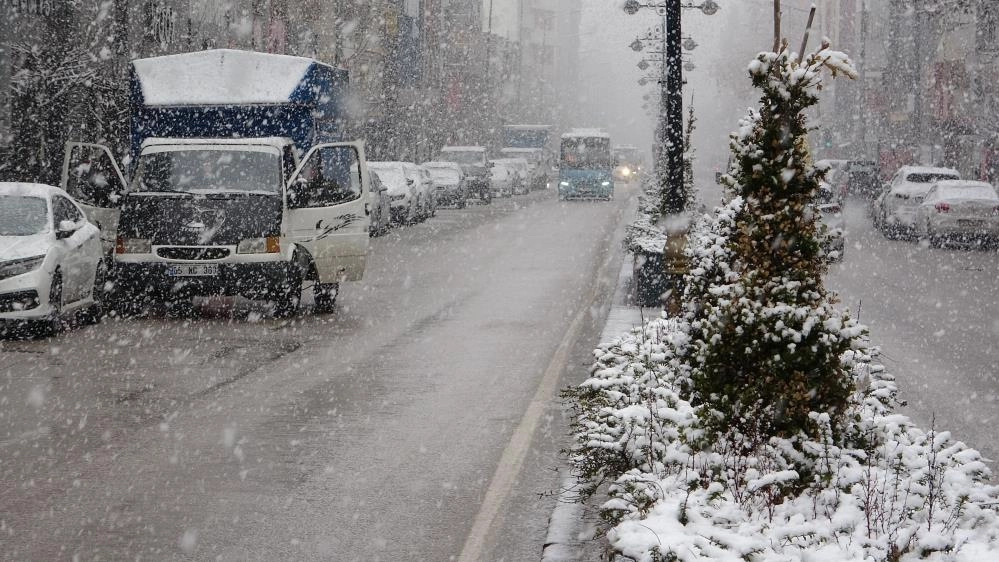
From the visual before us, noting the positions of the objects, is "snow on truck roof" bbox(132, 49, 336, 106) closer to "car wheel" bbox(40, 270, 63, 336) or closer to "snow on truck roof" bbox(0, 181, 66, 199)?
"snow on truck roof" bbox(0, 181, 66, 199)

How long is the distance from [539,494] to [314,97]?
37.3 feet

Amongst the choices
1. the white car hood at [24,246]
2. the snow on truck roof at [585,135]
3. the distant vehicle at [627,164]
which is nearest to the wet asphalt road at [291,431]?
the white car hood at [24,246]

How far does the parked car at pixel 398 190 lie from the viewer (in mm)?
34719

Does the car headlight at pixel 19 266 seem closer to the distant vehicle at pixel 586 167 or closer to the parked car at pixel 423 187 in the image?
the parked car at pixel 423 187

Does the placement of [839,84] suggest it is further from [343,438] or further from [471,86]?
[343,438]

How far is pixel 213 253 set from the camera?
50.1 feet

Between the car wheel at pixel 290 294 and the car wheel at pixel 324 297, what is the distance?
27 centimetres

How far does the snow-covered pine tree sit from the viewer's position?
6629 millimetres

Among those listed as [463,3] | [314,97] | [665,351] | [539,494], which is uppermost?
[463,3]

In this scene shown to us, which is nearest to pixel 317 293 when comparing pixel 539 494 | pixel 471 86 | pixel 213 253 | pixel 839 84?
pixel 213 253

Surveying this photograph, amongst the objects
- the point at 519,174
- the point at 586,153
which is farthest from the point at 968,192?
the point at 519,174

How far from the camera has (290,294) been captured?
51.9 ft

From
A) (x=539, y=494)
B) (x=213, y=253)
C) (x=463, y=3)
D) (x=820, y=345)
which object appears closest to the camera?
(x=820, y=345)

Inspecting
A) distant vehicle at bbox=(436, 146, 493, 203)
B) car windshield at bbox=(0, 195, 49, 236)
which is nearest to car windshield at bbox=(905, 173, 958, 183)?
distant vehicle at bbox=(436, 146, 493, 203)
